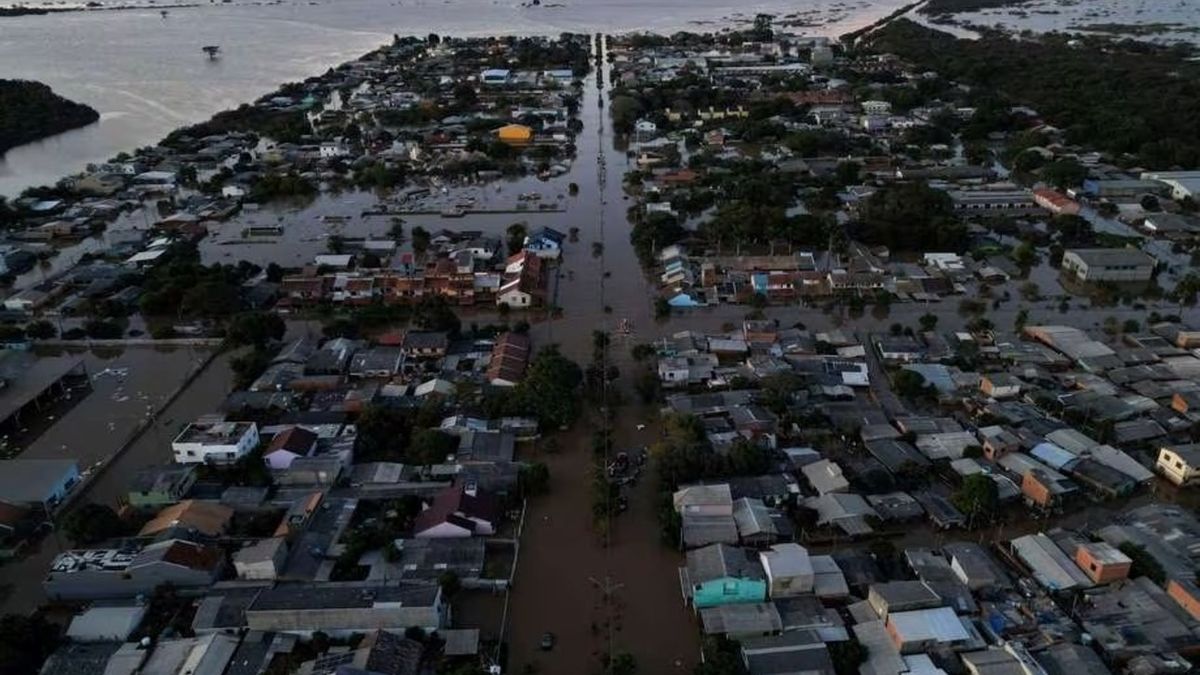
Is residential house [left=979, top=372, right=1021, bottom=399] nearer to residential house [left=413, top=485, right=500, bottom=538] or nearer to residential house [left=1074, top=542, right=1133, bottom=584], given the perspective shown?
residential house [left=1074, top=542, right=1133, bottom=584]

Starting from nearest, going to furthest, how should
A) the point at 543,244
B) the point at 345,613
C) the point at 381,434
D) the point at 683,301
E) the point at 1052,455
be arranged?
1. the point at 345,613
2. the point at 1052,455
3. the point at 381,434
4. the point at 683,301
5. the point at 543,244

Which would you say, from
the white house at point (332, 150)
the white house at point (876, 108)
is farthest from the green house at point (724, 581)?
the white house at point (876, 108)

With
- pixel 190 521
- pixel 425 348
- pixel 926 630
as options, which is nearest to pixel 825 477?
pixel 926 630

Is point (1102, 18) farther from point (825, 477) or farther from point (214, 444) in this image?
point (214, 444)

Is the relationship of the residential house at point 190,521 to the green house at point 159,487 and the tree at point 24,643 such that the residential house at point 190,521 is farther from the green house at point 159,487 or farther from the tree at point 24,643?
the tree at point 24,643

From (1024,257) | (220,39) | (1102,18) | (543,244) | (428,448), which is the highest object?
(1102,18)

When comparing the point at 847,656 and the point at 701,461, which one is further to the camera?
the point at 701,461

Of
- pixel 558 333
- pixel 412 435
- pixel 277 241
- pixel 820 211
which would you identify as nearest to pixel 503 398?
pixel 412 435

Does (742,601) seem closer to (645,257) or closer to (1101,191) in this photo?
(645,257)
